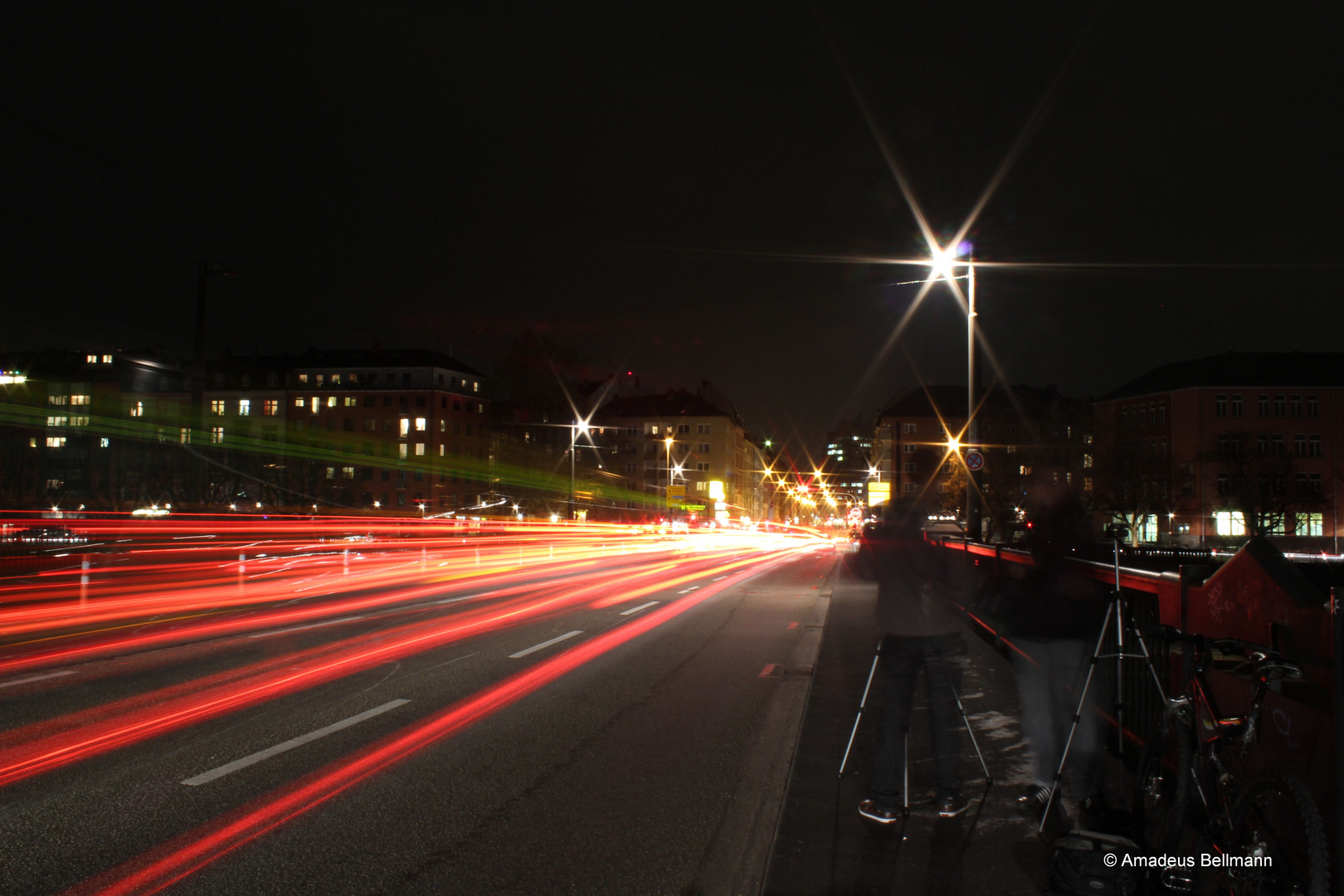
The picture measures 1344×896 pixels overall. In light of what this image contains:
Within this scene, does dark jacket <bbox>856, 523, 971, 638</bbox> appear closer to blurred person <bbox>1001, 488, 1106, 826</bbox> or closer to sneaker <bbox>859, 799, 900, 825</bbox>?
blurred person <bbox>1001, 488, 1106, 826</bbox>

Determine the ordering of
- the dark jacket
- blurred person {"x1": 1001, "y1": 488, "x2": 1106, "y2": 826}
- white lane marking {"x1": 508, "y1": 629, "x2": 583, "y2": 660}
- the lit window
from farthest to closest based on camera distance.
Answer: the lit window, white lane marking {"x1": 508, "y1": 629, "x2": 583, "y2": 660}, the dark jacket, blurred person {"x1": 1001, "y1": 488, "x2": 1106, "y2": 826}

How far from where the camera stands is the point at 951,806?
4.91m

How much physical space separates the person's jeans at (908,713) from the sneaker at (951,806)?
3 centimetres

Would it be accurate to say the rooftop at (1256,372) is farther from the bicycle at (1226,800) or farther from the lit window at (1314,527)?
the bicycle at (1226,800)

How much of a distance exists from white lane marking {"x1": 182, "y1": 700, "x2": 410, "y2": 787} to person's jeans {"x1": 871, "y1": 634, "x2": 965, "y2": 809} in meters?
4.04

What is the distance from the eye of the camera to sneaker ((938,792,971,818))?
4.89m

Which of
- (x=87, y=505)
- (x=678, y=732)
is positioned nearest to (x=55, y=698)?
(x=678, y=732)

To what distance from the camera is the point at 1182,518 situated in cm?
6388

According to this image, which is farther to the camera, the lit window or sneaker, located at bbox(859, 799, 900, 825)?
the lit window

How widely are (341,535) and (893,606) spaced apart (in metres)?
38.3

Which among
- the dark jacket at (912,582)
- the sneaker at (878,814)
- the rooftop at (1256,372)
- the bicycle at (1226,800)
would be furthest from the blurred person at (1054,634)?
the rooftop at (1256,372)

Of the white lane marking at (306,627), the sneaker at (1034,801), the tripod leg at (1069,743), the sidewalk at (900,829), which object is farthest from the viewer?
the white lane marking at (306,627)

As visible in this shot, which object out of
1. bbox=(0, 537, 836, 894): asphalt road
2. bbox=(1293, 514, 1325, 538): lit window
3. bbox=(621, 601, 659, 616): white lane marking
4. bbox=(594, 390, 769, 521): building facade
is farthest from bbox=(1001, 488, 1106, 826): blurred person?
bbox=(594, 390, 769, 521): building facade

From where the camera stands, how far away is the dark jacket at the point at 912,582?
204 inches
